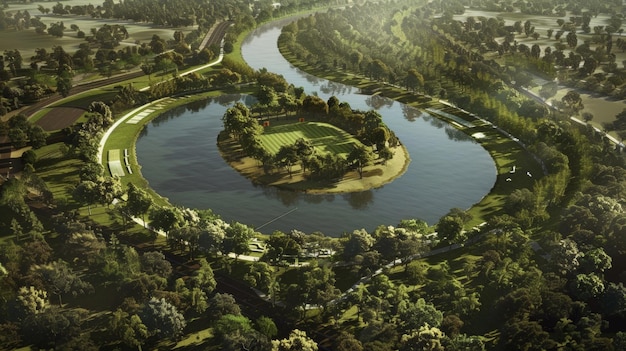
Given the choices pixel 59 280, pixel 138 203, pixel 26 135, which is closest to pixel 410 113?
pixel 138 203

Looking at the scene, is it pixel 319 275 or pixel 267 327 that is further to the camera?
pixel 319 275

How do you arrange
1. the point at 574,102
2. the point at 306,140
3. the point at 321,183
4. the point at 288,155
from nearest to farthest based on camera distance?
the point at 321,183 → the point at 288,155 → the point at 306,140 → the point at 574,102

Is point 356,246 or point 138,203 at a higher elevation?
point 138,203

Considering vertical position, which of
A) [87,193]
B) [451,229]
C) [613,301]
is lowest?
[613,301]

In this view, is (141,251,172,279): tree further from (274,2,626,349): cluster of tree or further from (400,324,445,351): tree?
(400,324,445,351): tree

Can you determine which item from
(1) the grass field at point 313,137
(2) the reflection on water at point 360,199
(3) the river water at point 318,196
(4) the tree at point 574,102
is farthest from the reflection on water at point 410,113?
(2) the reflection on water at point 360,199

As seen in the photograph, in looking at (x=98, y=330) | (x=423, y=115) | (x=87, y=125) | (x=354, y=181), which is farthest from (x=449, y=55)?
(x=98, y=330)

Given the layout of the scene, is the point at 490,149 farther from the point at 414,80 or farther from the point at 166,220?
the point at 166,220

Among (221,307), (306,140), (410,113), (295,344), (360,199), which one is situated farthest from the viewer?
(410,113)
